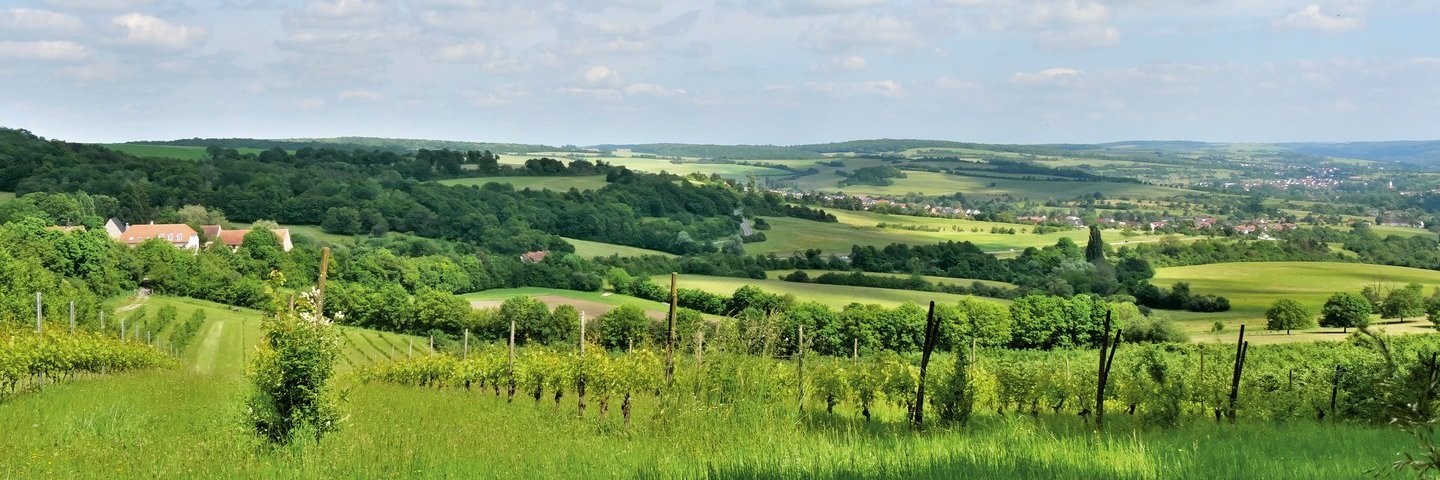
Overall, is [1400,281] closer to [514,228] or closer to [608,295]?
[608,295]

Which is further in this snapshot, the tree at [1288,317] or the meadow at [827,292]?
the meadow at [827,292]

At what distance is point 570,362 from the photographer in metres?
18.3

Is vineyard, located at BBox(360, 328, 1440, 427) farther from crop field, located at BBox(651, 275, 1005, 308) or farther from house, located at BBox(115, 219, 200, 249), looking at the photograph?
house, located at BBox(115, 219, 200, 249)

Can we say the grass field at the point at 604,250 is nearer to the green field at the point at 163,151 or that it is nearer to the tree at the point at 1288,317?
the green field at the point at 163,151

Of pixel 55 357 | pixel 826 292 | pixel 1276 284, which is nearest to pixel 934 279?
pixel 826 292

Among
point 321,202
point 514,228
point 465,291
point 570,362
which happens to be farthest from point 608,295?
point 570,362

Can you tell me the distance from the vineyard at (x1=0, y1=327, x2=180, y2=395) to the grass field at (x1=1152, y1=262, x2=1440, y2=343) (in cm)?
4700

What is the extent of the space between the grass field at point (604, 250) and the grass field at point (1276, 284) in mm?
46112

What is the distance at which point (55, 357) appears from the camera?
21.3 meters

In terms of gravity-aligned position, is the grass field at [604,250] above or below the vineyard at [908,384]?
below

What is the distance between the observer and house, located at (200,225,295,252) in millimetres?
94750

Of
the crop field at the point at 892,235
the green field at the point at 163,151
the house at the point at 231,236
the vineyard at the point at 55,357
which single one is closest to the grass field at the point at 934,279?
the crop field at the point at 892,235

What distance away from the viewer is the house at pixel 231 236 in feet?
311

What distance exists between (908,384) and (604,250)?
276ft
